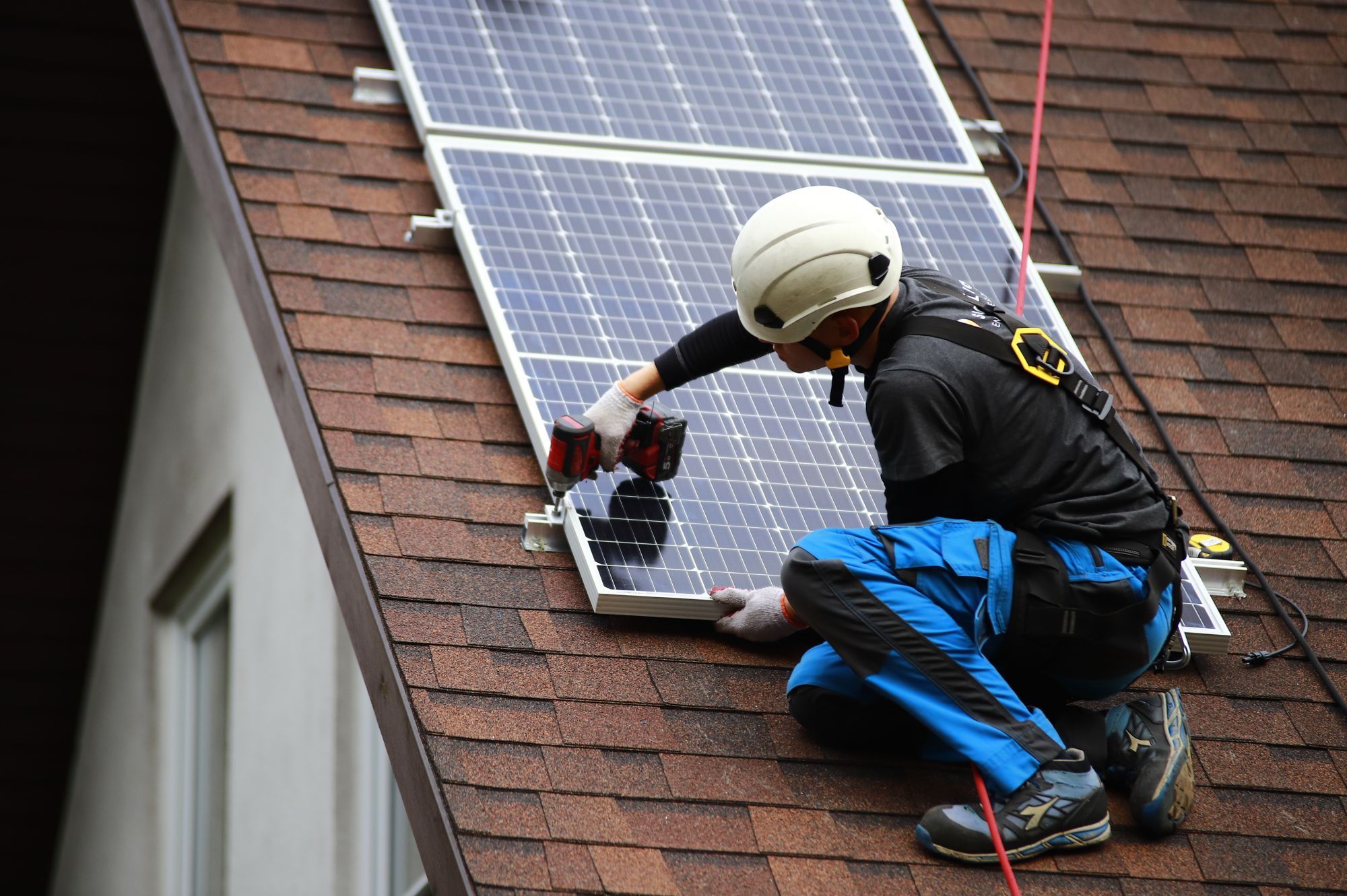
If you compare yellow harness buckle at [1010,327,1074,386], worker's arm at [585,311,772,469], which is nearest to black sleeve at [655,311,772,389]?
worker's arm at [585,311,772,469]

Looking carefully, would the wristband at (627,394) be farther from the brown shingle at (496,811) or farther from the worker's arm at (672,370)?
the brown shingle at (496,811)

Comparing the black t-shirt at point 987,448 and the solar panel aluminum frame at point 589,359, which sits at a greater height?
the solar panel aluminum frame at point 589,359

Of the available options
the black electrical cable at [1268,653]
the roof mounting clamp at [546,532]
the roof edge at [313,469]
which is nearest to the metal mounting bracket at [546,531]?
the roof mounting clamp at [546,532]

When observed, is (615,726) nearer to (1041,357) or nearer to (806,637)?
(806,637)

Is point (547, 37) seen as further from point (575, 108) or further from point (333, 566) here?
point (333, 566)

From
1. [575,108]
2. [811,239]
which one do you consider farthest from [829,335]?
[575,108]

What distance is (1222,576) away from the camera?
4781 mm

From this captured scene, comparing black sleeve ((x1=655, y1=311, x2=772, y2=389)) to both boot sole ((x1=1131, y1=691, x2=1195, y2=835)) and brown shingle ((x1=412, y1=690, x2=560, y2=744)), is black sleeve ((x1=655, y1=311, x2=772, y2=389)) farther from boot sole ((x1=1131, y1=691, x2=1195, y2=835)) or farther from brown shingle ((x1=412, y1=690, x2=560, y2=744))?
boot sole ((x1=1131, y1=691, x2=1195, y2=835))

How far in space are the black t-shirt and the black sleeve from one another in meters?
0.50

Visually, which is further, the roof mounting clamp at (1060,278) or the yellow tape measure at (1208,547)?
the roof mounting clamp at (1060,278)

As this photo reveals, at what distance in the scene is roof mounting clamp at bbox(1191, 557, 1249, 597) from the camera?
4770 millimetres

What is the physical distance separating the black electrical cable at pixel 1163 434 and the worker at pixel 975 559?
0.64 meters

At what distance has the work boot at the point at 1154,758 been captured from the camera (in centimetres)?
388

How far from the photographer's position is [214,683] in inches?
345
